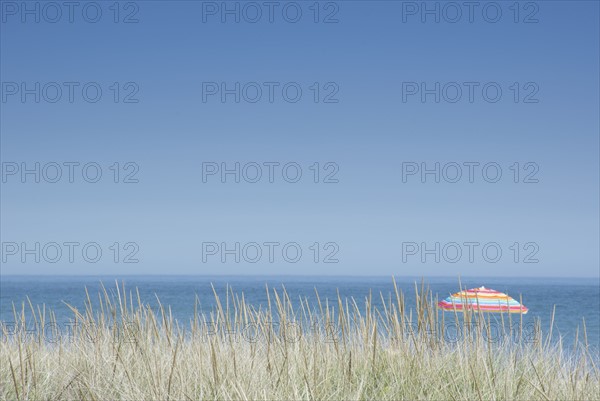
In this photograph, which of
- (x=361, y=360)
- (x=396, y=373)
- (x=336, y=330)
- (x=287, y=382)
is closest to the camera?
(x=287, y=382)

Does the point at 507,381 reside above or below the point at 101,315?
below

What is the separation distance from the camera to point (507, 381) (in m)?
3.29

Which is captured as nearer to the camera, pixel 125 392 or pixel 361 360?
pixel 125 392

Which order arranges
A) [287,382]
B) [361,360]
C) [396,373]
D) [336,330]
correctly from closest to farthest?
[287,382], [396,373], [361,360], [336,330]

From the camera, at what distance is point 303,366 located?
143 inches

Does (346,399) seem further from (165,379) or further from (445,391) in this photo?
(165,379)

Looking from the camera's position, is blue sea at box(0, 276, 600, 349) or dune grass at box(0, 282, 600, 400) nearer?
dune grass at box(0, 282, 600, 400)

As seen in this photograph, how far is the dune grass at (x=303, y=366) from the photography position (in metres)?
3.24

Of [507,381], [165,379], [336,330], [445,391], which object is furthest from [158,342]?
[507,381]

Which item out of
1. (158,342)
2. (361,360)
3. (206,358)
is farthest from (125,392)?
(361,360)

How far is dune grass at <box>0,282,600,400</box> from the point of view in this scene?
3240 millimetres

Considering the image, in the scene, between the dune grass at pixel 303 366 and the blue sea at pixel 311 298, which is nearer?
the dune grass at pixel 303 366

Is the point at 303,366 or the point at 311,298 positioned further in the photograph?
the point at 311,298

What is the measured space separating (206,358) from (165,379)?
1.08 ft
